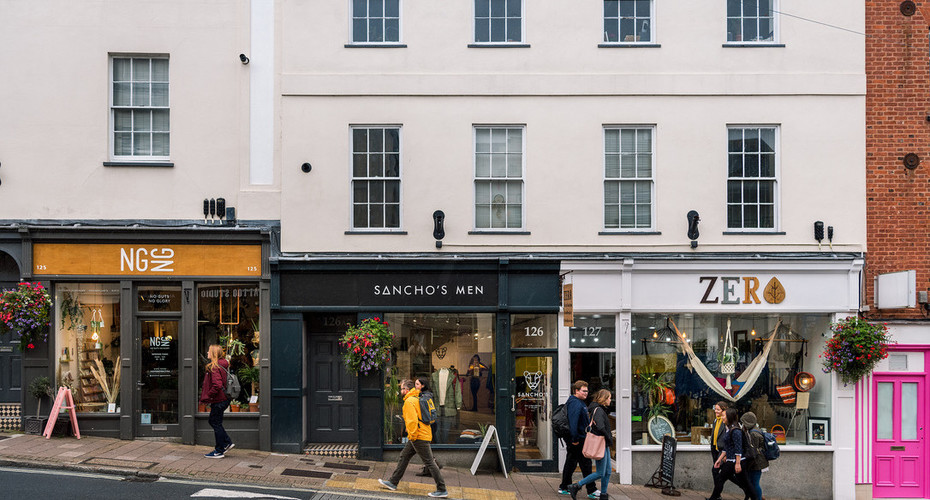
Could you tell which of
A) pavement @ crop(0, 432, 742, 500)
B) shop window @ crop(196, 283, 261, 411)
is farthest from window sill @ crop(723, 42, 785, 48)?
shop window @ crop(196, 283, 261, 411)

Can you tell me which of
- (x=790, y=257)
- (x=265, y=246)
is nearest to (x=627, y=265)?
(x=790, y=257)

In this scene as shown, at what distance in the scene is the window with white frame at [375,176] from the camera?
1422cm

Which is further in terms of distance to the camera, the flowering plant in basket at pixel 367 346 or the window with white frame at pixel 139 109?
the window with white frame at pixel 139 109

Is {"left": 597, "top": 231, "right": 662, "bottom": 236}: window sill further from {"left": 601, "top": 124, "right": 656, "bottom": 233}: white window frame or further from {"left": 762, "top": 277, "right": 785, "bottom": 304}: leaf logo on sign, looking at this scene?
{"left": 762, "top": 277, "right": 785, "bottom": 304}: leaf logo on sign

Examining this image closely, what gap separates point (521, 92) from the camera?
14125mm

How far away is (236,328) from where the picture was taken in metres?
14.2

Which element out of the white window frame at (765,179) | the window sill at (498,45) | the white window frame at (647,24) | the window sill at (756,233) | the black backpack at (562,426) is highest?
the white window frame at (647,24)

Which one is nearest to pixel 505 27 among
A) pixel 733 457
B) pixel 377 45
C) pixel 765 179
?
pixel 377 45

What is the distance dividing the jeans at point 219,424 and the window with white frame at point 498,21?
7897mm

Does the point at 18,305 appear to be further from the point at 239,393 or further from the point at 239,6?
the point at 239,6

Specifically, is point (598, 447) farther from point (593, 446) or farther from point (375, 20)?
point (375, 20)

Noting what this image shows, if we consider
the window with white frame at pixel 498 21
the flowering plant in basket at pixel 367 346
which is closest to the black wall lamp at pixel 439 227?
the flowering plant in basket at pixel 367 346

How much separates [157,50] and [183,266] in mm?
3967

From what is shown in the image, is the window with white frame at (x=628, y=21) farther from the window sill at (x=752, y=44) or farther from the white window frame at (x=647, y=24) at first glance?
the window sill at (x=752, y=44)
